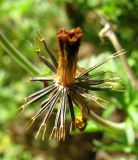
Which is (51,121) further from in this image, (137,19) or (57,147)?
(137,19)

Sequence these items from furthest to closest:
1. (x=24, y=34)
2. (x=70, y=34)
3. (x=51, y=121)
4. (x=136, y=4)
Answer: (x=51, y=121) < (x=24, y=34) < (x=136, y=4) < (x=70, y=34)

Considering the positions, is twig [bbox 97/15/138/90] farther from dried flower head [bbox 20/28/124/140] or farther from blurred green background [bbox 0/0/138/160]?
dried flower head [bbox 20/28/124/140]

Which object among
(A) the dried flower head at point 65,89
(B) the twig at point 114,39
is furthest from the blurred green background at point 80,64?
(A) the dried flower head at point 65,89

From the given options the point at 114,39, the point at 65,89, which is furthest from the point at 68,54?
the point at 114,39

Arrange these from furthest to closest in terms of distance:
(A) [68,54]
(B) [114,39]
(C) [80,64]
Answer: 1. (C) [80,64]
2. (B) [114,39]
3. (A) [68,54]

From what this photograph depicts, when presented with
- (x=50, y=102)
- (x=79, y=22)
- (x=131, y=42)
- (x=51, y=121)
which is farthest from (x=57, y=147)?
(x=50, y=102)

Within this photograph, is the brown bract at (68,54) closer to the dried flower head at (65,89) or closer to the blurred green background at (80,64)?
the dried flower head at (65,89)

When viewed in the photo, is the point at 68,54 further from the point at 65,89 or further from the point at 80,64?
the point at 80,64

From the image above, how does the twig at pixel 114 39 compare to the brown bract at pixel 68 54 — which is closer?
the brown bract at pixel 68 54
